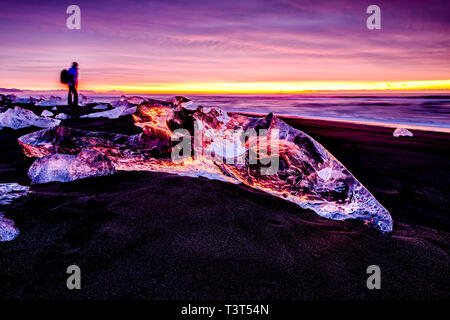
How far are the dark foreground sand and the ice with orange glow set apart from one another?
4.4 inches

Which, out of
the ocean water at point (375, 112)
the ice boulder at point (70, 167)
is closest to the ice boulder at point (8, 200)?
the ice boulder at point (70, 167)

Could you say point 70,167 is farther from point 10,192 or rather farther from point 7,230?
point 7,230

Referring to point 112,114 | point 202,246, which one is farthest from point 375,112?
point 202,246

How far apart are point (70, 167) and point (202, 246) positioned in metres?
1.57

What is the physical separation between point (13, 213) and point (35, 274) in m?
0.72

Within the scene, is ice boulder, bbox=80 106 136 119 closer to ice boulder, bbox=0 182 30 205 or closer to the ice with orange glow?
the ice with orange glow

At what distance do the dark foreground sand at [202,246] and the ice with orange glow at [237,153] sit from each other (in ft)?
0.36

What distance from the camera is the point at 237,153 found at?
2012 mm

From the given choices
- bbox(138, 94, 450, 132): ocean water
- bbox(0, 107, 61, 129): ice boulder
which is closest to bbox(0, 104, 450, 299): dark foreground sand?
bbox(0, 107, 61, 129): ice boulder

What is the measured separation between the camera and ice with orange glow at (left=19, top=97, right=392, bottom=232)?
73.9 inches

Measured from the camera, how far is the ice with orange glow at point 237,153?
1.88m

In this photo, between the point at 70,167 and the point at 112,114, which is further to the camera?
the point at 112,114

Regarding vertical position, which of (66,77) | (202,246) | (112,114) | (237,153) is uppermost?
(66,77)
